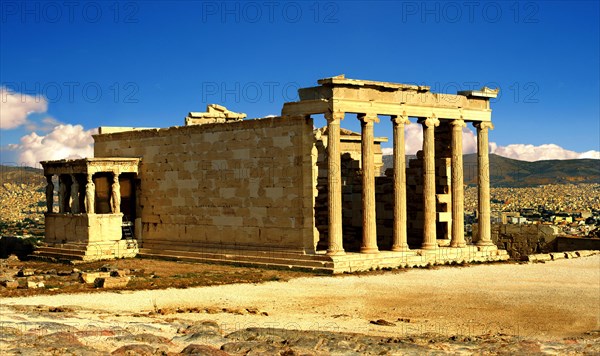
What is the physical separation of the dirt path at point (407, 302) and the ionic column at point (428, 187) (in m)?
3.24

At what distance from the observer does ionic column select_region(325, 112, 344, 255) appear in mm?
29172

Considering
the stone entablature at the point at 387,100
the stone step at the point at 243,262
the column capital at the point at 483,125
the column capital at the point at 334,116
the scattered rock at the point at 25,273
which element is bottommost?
the scattered rock at the point at 25,273

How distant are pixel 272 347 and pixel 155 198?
21949 mm

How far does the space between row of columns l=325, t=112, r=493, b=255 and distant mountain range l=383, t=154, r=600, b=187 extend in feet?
392

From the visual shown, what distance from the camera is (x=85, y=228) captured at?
3553 cm

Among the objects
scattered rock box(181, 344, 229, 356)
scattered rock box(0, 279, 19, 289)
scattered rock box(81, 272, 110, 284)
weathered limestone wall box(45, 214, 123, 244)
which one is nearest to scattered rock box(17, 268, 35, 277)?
scattered rock box(0, 279, 19, 289)

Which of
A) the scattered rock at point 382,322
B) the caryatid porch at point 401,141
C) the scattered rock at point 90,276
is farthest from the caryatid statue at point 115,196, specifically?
the scattered rock at point 382,322

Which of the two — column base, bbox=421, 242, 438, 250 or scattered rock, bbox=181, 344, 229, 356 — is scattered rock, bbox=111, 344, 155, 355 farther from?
column base, bbox=421, 242, 438, 250

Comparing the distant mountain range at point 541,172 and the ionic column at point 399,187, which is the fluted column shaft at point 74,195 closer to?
the ionic column at point 399,187

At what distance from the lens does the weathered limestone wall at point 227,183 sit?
1196 inches

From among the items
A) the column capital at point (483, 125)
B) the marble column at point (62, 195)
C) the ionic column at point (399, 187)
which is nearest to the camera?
the ionic column at point (399, 187)

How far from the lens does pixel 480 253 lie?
33.7 metres

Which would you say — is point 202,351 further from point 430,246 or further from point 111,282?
point 430,246

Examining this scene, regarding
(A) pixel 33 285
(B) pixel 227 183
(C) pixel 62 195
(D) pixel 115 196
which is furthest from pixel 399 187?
(C) pixel 62 195
